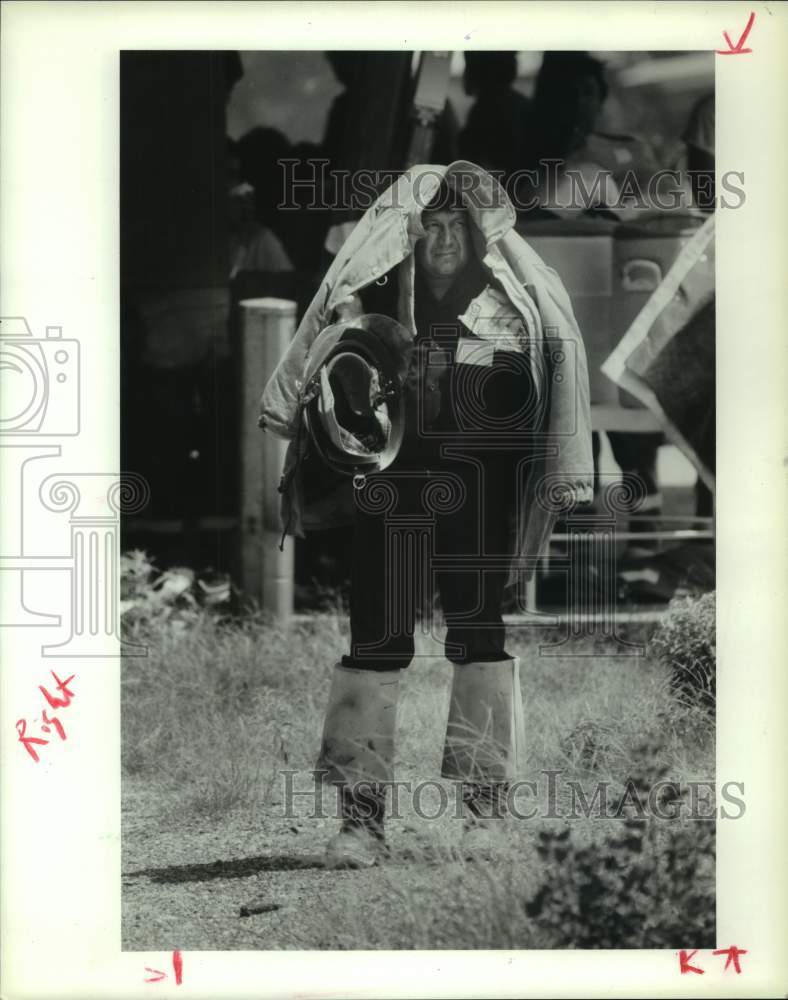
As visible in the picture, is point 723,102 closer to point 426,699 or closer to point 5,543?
point 426,699

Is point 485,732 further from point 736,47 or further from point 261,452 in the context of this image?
point 736,47

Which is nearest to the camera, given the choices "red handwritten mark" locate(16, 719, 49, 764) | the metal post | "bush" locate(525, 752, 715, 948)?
"bush" locate(525, 752, 715, 948)

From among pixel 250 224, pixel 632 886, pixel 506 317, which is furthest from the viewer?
pixel 250 224

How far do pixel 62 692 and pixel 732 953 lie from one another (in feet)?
6.63

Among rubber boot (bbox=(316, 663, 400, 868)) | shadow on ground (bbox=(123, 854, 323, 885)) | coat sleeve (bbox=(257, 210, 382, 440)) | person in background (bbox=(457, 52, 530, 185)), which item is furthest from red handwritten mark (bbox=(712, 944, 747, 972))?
person in background (bbox=(457, 52, 530, 185))

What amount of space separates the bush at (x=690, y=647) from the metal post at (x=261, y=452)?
1151 millimetres

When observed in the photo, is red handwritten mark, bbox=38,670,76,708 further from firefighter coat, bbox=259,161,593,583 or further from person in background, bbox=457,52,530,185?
person in background, bbox=457,52,530,185

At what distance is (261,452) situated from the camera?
477cm

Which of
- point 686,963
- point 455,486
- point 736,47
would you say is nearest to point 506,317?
point 455,486

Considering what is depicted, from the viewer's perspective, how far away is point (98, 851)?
15.0ft

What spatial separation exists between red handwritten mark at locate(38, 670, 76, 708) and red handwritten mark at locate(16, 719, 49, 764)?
0.10 metres

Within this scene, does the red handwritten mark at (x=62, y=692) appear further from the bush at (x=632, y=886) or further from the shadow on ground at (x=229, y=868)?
the bush at (x=632, y=886)

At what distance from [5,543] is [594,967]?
2.02 m

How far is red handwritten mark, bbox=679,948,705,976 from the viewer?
450 cm
